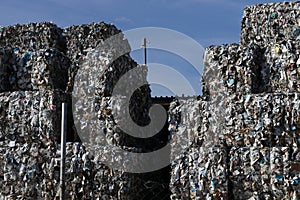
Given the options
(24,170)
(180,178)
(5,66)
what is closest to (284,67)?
(180,178)

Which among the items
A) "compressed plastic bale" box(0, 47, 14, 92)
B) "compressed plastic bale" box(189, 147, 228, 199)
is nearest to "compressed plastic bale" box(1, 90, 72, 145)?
"compressed plastic bale" box(0, 47, 14, 92)

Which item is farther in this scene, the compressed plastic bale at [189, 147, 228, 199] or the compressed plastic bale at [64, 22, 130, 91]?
the compressed plastic bale at [64, 22, 130, 91]

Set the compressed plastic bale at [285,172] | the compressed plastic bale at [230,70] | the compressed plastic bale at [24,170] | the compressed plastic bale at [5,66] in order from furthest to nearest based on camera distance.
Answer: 1. the compressed plastic bale at [5,66]
2. the compressed plastic bale at [24,170]
3. the compressed plastic bale at [230,70]
4. the compressed plastic bale at [285,172]

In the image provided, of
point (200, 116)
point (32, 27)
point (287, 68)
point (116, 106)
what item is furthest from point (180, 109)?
point (32, 27)

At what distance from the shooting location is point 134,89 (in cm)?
705

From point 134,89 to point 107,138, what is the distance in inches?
31.8

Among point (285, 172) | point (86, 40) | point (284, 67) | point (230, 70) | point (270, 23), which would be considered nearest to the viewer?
point (285, 172)

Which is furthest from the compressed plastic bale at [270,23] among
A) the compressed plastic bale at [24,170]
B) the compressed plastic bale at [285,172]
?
the compressed plastic bale at [24,170]

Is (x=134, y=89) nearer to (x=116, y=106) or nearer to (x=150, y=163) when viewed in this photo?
(x=116, y=106)

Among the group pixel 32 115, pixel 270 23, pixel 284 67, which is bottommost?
pixel 32 115

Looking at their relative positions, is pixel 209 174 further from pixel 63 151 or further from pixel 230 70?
pixel 63 151

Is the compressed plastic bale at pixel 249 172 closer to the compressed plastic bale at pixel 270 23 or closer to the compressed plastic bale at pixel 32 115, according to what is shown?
the compressed plastic bale at pixel 270 23

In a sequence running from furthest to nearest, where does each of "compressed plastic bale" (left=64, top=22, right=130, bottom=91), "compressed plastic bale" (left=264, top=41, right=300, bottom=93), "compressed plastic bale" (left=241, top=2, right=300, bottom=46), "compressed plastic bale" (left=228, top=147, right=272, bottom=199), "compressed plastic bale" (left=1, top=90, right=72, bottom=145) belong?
1. "compressed plastic bale" (left=64, top=22, right=130, bottom=91)
2. "compressed plastic bale" (left=241, top=2, right=300, bottom=46)
3. "compressed plastic bale" (left=1, top=90, right=72, bottom=145)
4. "compressed plastic bale" (left=264, top=41, right=300, bottom=93)
5. "compressed plastic bale" (left=228, top=147, right=272, bottom=199)

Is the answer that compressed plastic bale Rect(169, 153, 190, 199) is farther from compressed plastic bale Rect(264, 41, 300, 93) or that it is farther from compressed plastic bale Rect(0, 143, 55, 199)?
compressed plastic bale Rect(0, 143, 55, 199)
